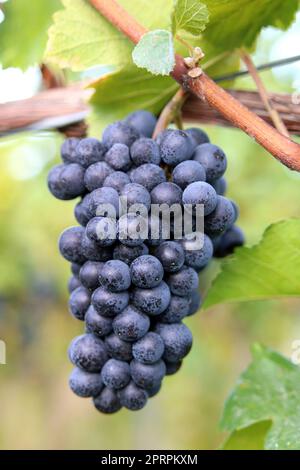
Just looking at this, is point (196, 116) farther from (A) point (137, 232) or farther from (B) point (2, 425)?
(B) point (2, 425)

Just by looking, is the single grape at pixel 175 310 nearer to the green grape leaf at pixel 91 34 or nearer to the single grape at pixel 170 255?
the single grape at pixel 170 255

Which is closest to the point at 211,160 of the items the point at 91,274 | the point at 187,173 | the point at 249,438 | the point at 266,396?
the point at 187,173

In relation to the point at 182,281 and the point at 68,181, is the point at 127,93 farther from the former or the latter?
the point at 182,281

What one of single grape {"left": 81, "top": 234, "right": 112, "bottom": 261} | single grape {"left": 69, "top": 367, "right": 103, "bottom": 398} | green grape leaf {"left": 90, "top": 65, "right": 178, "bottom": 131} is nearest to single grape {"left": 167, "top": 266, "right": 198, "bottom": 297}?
single grape {"left": 81, "top": 234, "right": 112, "bottom": 261}

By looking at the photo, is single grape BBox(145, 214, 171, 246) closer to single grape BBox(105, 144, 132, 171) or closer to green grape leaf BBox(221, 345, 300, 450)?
single grape BBox(105, 144, 132, 171)

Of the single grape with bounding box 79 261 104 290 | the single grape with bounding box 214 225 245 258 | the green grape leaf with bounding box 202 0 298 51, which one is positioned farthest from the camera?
the single grape with bounding box 214 225 245 258

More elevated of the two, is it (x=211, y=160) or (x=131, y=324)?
(x=211, y=160)

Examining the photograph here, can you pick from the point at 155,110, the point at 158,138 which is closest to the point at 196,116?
the point at 155,110
